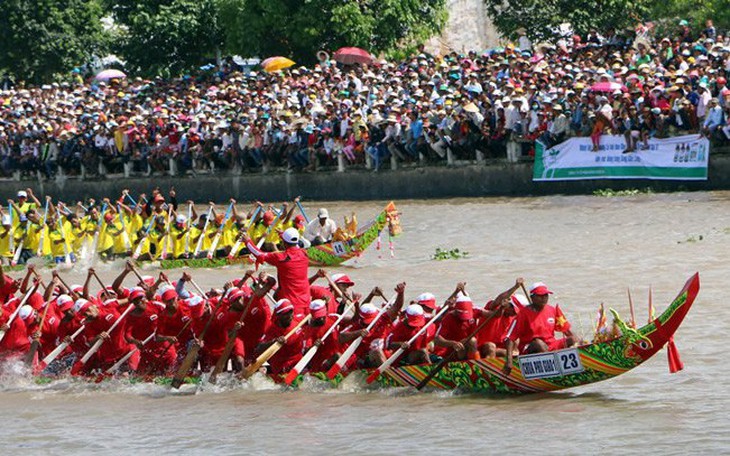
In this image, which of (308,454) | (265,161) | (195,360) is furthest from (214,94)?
(308,454)

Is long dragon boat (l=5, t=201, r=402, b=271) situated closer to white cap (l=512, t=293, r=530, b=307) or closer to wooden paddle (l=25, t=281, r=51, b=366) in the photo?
wooden paddle (l=25, t=281, r=51, b=366)

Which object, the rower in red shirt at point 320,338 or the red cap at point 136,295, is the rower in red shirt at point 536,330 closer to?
the rower in red shirt at point 320,338

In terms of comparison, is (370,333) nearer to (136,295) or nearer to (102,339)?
(136,295)

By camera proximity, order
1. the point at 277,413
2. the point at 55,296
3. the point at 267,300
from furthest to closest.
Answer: the point at 55,296 → the point at 267,300 → the point at 277,413

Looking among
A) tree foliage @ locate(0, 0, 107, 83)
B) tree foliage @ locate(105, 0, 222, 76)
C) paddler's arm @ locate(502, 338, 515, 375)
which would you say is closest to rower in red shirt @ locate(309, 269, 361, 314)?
paddler's arm @ locate(502, 338, 515, 375)

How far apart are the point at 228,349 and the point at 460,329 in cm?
214

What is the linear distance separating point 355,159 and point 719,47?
8290 millimetres

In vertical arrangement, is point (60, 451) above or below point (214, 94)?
below

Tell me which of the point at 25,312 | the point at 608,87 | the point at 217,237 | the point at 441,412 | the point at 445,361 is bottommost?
the point at 441,412

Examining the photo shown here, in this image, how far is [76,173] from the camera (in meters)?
34.8

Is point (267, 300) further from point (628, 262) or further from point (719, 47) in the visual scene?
point (719, 47)

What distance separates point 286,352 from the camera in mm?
12383

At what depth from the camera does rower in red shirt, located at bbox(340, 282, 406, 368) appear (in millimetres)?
11992

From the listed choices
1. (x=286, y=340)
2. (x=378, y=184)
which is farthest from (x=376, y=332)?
(x=378, y=184)
